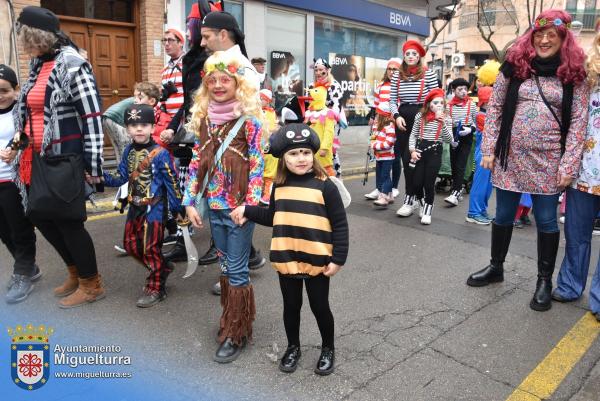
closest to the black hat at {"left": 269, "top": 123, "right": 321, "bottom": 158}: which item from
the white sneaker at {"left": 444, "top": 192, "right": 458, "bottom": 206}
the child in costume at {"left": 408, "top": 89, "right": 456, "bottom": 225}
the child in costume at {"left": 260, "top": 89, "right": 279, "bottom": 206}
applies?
the child in costume at {"left": 260, "top": 89, "right": 279, "bottom": 206}

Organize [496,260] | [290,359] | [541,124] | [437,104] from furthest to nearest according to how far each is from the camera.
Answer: [437,104]
[496,260]
[541,124]
[290,359]

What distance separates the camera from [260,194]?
2904 mm

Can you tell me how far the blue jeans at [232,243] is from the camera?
9.62 feet

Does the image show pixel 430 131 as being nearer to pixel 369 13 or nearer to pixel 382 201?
pixel 382 201

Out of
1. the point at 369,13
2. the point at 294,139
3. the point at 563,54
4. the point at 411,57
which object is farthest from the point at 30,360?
the point at 369,13

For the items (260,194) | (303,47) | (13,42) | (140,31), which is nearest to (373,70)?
(303,47)

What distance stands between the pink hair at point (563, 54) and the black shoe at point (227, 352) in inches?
107

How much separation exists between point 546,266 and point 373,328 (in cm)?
147

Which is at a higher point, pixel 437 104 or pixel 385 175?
pixel 437 104

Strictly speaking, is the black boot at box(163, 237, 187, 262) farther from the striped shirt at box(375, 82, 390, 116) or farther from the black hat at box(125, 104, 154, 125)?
the striped shirt at box(375, 82, 390, 116)

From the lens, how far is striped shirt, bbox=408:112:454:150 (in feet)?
19.5

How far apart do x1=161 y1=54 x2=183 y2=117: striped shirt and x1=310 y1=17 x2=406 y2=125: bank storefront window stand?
9.83 meters

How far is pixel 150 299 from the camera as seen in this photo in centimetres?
366

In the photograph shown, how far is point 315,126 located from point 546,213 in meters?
2.83
